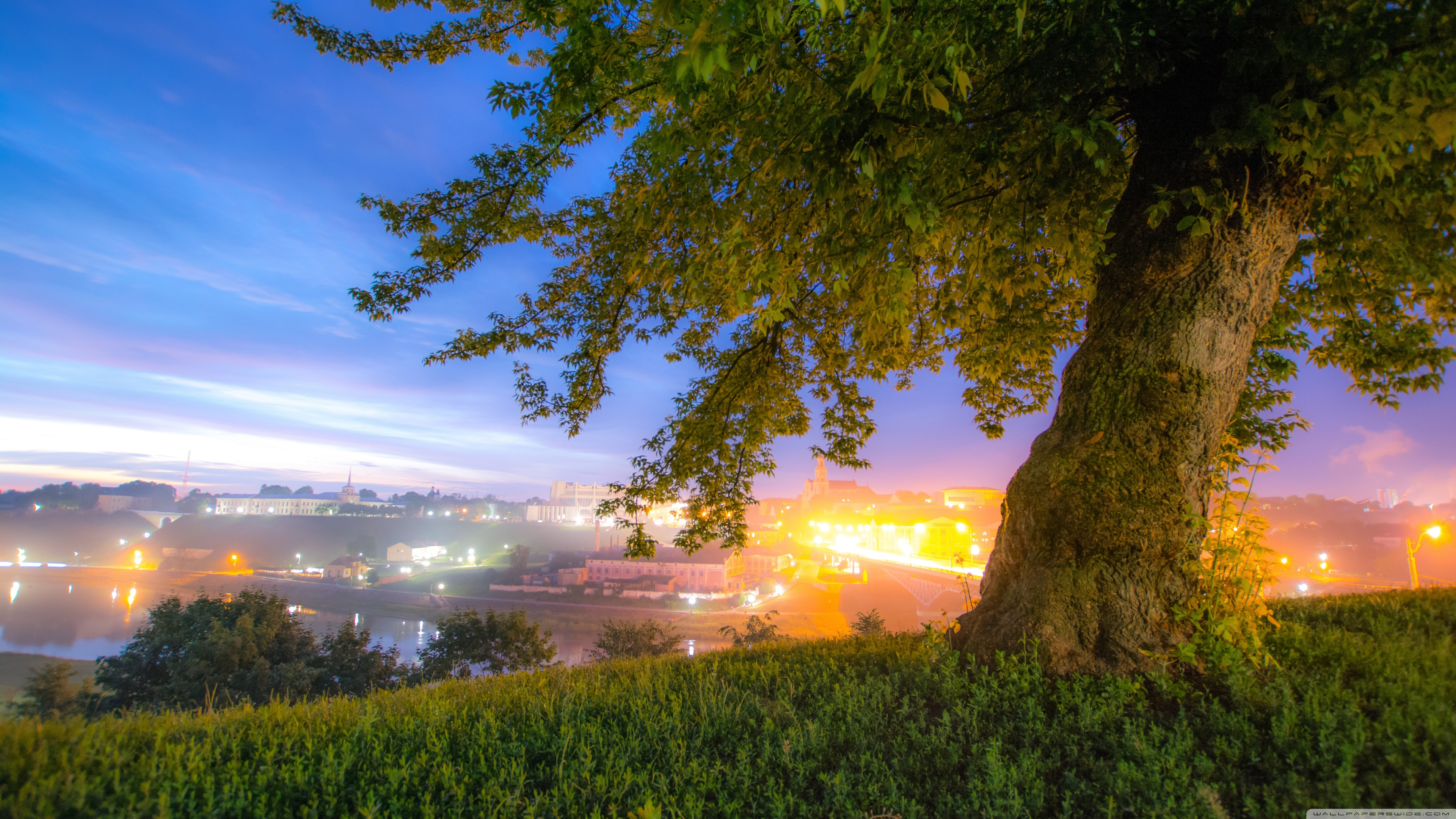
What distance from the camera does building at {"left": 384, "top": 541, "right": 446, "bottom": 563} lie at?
8344cm

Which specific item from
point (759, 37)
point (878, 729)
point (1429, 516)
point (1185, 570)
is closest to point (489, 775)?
point (878, 729)

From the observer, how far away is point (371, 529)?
103m

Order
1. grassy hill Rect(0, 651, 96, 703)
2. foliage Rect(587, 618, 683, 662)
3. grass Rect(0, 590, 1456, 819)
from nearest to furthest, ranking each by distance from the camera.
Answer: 1. grass Rect(0, 590, 1456, 819)
2. foliage Rect(587, 618, 683, 662)
3. grassy hill Rect(0, 651, 96, 703)

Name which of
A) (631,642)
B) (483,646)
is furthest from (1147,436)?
(483,646)

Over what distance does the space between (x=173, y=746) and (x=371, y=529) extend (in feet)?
405

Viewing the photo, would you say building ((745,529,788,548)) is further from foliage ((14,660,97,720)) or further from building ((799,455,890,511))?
foliage ((14,660,97,720))

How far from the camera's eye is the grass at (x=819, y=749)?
2.34m

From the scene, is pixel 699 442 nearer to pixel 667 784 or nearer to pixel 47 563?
pixel 667 784

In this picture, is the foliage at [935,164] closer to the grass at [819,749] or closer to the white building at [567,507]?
the grass at [819,749]

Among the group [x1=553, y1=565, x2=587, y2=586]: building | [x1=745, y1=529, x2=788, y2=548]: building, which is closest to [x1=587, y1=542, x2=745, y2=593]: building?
[x1=553, y1=565, x2=587, y2=586]: building

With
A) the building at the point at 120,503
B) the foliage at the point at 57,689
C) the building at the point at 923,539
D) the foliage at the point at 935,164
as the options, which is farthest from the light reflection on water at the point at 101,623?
the building at the point at 120,503

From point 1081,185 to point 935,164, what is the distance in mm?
1806

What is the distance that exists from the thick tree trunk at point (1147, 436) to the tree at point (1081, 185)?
19 mm

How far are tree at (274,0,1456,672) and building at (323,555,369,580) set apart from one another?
256ft
